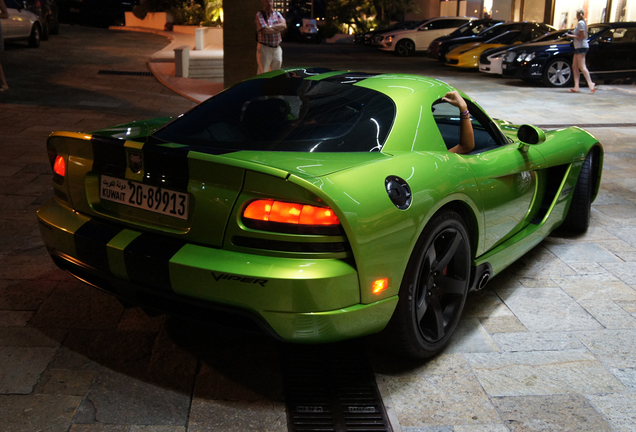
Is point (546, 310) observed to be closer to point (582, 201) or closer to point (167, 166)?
point (582, 201)

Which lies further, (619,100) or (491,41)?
(491,41)

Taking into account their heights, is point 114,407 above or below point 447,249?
below

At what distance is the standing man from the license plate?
7.82 metres

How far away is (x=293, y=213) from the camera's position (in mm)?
2465

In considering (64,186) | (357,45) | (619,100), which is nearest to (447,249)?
(64,186)

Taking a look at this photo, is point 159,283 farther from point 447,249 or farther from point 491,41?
point 491,41

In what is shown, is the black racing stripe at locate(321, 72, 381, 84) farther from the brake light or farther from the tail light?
the brake light

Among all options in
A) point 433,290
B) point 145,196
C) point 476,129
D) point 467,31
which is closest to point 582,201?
point 476,129

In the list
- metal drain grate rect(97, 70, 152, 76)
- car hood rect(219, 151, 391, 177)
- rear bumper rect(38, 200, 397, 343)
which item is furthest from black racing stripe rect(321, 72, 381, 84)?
metal drain grate rect(97, 70, 152, 76)

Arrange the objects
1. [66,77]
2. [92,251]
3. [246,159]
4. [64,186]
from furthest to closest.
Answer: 1. [66,77]
2. [64,186]
3. [92,251]
4. [246,159]

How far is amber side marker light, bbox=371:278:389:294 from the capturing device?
2596mm

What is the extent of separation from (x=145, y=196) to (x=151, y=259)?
30 centimetres

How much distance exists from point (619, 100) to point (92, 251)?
12.8 meters

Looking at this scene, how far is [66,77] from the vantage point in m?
13.2
